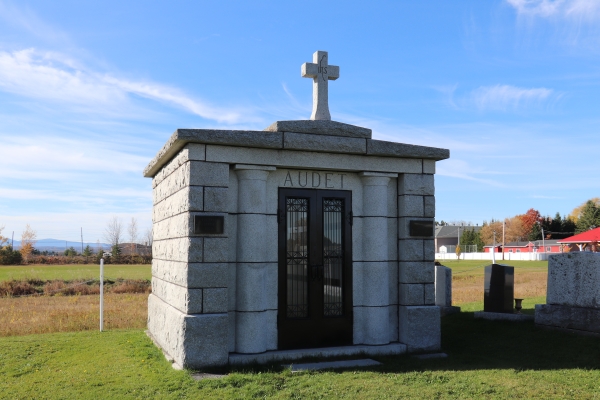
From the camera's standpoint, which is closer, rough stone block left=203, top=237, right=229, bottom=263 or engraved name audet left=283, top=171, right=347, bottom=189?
rough stone block left=203, top=237, right=229, bottom=263

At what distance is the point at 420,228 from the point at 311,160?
202cm

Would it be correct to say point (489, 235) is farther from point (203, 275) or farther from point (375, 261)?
point (203, 275)

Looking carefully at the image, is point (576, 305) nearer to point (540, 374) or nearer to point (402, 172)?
point (540, 374)

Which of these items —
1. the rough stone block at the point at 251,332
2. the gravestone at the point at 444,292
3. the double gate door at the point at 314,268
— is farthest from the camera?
the gravestone at the point at 444,292

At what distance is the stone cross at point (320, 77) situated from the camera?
28.6 feet

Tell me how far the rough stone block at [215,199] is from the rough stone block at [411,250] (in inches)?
113

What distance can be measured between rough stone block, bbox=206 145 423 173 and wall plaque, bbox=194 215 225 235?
77cm

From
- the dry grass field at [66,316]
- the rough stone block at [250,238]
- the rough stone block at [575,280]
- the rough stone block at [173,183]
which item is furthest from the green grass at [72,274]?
the rough stone block at [575,280]

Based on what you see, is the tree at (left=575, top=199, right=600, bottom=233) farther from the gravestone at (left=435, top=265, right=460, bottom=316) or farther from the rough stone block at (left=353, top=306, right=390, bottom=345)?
the rough stone block at (left=353, top=306, right=390, bottom=345)

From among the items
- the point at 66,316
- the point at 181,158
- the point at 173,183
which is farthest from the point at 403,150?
the point at 66,316

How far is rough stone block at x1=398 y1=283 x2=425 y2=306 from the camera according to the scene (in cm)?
823

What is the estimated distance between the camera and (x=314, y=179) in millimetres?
8023

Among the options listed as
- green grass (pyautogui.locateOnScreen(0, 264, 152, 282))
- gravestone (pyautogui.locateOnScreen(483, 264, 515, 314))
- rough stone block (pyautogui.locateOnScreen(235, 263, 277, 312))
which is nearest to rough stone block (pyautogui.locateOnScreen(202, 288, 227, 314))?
rough stone block (pyautogui.locateOnScreen(235, 263, 277, 312))

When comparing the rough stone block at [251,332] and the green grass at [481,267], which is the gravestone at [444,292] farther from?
the green grass at [481,267]
